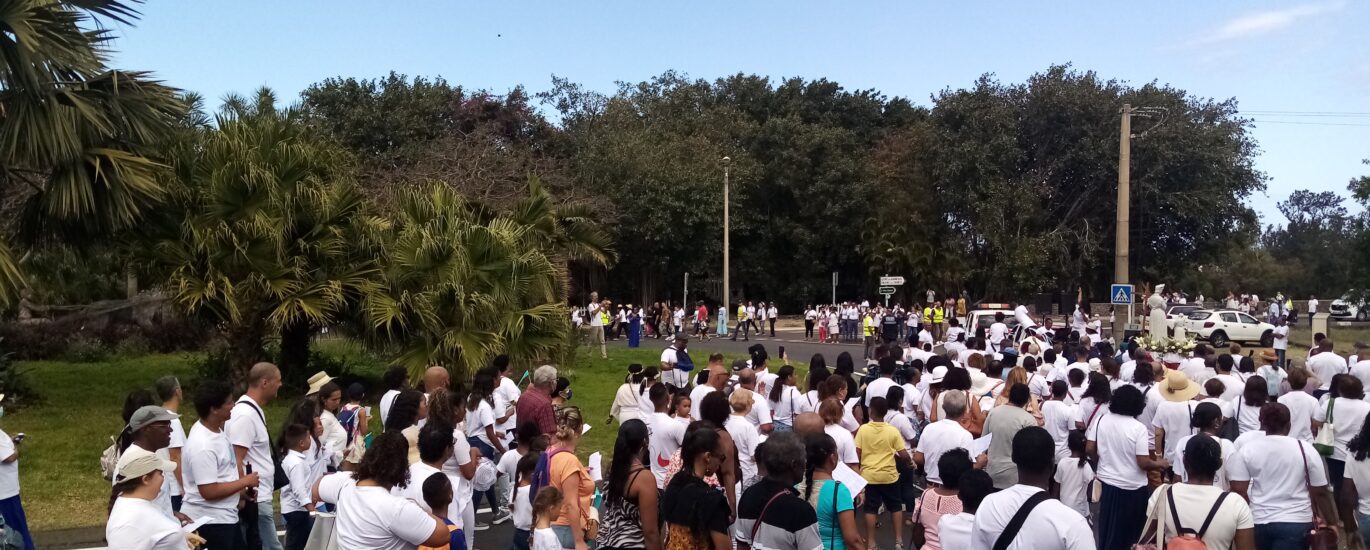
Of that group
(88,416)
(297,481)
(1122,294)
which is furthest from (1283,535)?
(1122,294)

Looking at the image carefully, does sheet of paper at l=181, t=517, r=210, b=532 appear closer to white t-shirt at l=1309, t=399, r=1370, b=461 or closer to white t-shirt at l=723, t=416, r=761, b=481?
white t-shirt at l=723, t=416, r=761, b=481

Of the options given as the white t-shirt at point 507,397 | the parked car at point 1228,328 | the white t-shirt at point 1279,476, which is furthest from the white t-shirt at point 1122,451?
the parked car at point 1228,328

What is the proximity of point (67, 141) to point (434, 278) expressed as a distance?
472 cm

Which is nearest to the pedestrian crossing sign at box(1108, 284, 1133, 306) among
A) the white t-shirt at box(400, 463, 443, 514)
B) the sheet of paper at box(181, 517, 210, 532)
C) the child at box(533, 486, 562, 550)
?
the child at box(533, 486, 562, 550)

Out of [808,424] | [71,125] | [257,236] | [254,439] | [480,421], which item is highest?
[71,125]

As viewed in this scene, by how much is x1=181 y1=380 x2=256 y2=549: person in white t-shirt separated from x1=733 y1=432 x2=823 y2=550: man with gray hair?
10.3ft

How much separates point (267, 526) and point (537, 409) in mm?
2161

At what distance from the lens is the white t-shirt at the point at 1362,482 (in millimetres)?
7309

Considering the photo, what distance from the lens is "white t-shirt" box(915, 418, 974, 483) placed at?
7852 mm

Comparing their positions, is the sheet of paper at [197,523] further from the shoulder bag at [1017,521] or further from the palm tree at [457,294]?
the palm tree at [457,294]

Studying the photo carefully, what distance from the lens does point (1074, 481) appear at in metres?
8.16

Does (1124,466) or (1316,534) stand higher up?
(1124,466)

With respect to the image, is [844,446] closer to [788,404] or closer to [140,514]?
[788,404]

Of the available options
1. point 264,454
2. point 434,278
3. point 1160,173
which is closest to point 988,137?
point 1160,173
